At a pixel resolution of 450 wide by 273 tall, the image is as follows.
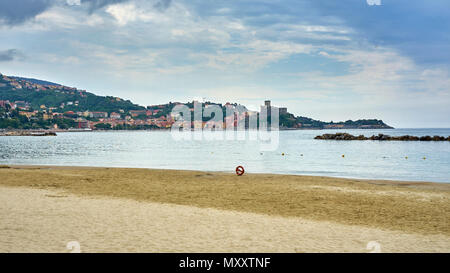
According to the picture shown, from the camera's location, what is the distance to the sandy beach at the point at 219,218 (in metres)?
8.29

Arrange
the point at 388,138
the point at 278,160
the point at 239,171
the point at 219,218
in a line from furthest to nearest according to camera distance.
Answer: the point at 388,138 < the point at 278,160 < the point at 239,171 < the point at 219,218

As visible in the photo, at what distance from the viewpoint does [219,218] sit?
11.4m

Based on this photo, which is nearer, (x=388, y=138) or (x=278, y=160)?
(x=278, y=160)

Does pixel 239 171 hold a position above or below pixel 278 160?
above

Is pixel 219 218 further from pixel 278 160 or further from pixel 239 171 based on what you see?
pixel 278 160

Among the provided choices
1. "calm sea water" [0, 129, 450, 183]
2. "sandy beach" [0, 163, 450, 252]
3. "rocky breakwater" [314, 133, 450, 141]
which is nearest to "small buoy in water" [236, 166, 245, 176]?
"calm sea water" [0, 129, 450, 183]

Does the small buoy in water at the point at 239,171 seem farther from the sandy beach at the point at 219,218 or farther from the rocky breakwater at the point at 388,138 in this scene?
the rocky breakwater at the point at 388,138

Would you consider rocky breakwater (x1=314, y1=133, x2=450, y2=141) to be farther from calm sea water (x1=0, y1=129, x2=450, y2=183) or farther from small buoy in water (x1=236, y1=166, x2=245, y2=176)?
small buoy in water (x1=236, y1=166, x2=245, y2=176)

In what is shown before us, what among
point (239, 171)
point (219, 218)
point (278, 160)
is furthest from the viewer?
point (278, 160)

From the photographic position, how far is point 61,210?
39.7ft

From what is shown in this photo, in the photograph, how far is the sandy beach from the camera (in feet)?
27.2

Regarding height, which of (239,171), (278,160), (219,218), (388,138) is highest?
(388,138)

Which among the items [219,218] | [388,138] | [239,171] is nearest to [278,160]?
[239,171]
